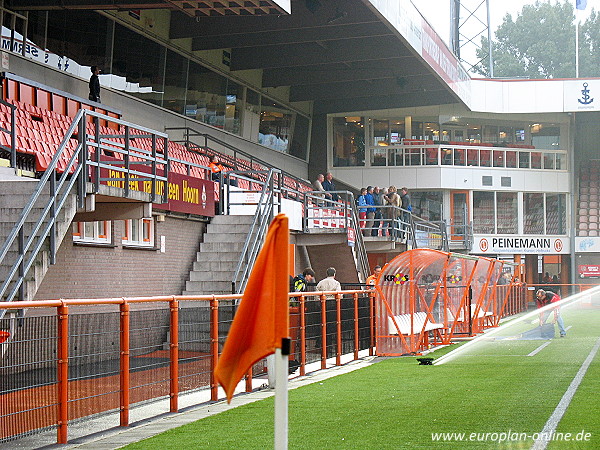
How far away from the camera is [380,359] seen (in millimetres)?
19844

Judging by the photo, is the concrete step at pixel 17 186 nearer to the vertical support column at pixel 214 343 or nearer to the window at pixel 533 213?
the vertical support column at pixel 214 343

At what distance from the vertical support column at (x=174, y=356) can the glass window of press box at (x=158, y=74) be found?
13.3 meters

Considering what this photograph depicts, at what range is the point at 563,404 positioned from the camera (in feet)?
36.8

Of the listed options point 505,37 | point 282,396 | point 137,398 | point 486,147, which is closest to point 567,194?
point 486,147

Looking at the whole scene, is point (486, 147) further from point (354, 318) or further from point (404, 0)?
point (354, 318)

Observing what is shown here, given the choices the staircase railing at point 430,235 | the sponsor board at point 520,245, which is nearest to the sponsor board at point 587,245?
the sponsor board at point 520,245

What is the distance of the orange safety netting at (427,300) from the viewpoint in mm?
20922

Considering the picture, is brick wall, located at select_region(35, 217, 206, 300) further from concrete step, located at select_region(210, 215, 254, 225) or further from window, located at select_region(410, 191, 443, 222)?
window, located at select_region(410, 191, 443, 222)

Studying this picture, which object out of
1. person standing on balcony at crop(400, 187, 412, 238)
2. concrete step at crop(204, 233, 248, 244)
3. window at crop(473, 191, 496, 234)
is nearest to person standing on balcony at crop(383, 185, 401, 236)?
person standing on balcony at crop(400, 187, 412, 238)

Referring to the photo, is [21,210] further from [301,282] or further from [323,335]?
[301,282]

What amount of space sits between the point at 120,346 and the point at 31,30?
15095mm

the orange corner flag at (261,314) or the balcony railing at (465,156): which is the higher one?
the balcony railing at (465,156)

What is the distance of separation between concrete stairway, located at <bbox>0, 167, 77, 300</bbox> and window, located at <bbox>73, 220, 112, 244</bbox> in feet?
9.42

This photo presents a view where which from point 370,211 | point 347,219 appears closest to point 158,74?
point 347,219
